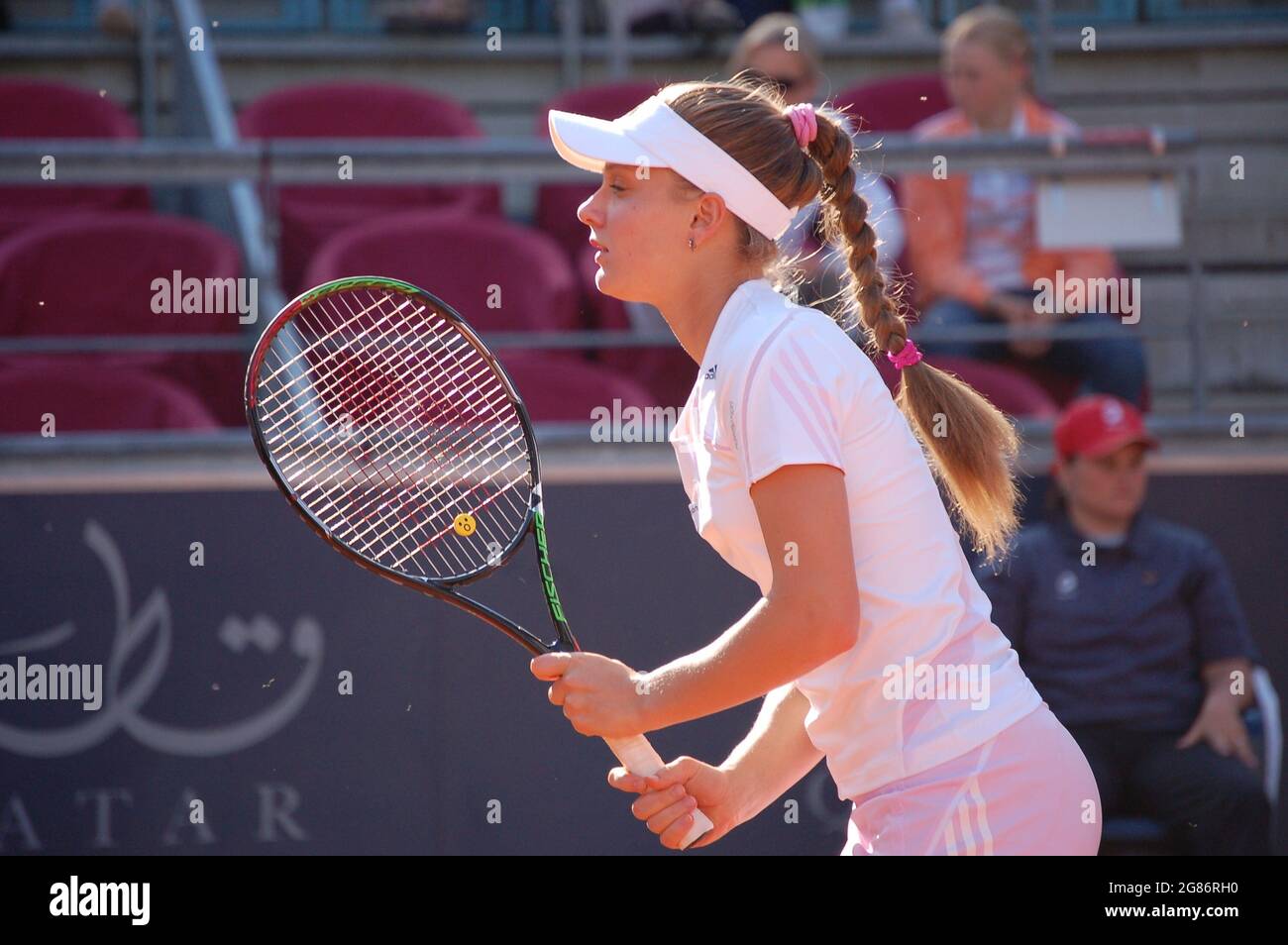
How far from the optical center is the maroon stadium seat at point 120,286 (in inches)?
179

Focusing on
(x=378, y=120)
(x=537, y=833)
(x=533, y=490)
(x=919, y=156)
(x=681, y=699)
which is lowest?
(x=537, y=833)

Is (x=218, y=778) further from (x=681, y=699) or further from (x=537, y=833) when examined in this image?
(x=681, y=699)

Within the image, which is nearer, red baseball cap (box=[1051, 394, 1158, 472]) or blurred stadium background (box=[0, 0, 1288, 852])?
blurred stadium background (box=[0, 0, 1288, 852])

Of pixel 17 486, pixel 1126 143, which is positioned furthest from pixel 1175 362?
pixel 17 486

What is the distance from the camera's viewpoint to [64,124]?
5.64 metres

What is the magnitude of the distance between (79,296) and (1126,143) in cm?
283

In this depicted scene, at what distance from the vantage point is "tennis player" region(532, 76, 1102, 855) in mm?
1808

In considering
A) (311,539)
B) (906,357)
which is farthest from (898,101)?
(906,357)

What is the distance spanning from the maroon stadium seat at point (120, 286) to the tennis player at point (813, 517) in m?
2.65

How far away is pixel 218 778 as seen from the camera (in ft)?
13.1

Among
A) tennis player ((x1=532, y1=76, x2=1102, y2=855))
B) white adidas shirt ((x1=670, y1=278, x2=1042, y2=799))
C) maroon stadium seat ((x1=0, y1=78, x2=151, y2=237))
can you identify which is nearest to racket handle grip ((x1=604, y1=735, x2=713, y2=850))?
tennis player ((x1=532, y1=76, x2=1102, y2=855))

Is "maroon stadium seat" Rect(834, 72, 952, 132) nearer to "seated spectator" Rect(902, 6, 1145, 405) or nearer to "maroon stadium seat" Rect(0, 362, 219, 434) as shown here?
"seated spectator" Rect(902, 6, 1145, 405)

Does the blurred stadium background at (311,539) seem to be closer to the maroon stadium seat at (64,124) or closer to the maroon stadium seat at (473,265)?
the maroon stadium seat at (473,265)

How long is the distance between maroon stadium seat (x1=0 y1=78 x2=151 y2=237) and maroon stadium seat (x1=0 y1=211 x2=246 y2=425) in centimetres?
63
